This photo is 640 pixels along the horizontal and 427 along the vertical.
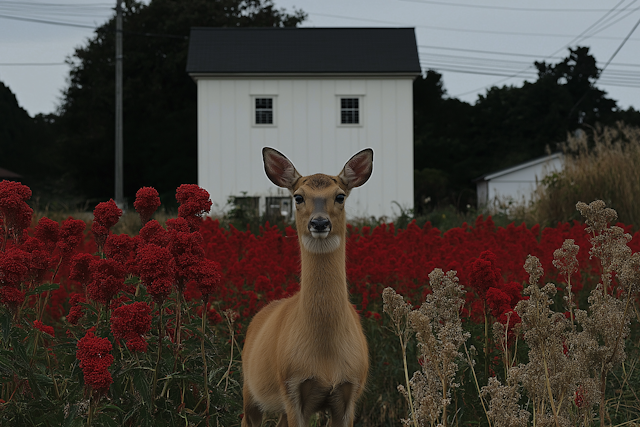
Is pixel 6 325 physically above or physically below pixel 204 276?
below

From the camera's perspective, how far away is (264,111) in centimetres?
2366

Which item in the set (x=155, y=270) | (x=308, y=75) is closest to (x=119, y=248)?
(x=155, y=270)

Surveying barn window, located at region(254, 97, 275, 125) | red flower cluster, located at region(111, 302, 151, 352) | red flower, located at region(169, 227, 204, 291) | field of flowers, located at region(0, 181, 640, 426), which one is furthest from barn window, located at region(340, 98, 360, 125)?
red flower cluster, located at region(111, 302, 151, 352)

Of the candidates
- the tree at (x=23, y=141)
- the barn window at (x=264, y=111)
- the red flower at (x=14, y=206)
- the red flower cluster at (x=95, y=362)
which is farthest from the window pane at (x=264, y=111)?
the tree at (x=23, y=141)

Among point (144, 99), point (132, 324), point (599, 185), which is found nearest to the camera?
A: point (132, 324)

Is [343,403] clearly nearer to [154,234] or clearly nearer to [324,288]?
[324,288]

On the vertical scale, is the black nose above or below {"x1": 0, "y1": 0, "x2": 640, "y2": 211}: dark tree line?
below

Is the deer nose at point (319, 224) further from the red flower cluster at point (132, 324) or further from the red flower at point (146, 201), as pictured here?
the red flower cluster at point (132, 324)

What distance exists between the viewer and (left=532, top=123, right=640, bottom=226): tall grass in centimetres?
1114

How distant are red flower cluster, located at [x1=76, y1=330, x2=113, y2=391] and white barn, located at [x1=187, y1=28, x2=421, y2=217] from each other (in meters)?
20.5

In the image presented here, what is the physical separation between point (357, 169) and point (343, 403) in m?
→ 1.35

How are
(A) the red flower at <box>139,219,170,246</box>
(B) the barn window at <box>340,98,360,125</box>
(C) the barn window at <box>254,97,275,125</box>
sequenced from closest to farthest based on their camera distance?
(A) the red flower at <box>139,219,170,246</box> < (C) the barn window at <box>254,97,275,125</box> < (B) the barn window at <box>340,98,360,125</box>

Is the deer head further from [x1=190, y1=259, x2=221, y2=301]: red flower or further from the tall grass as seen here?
the tall grass

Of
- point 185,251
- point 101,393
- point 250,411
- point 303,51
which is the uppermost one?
point 303,51
